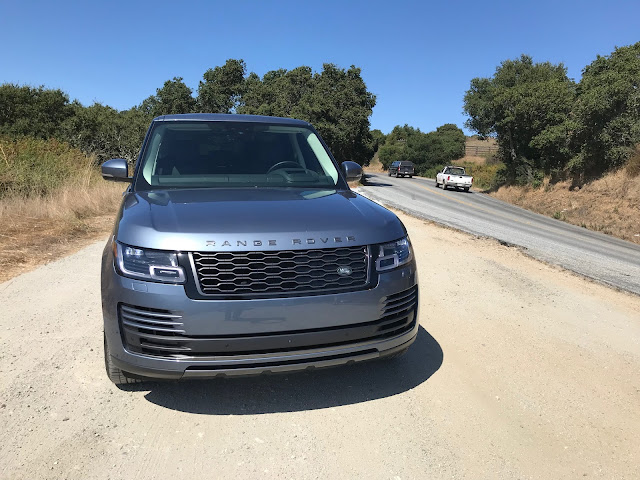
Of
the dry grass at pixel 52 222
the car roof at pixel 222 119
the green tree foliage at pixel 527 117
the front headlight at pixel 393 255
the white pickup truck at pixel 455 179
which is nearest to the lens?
the front headlight at pixel 393 255

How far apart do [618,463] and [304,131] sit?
138 inches

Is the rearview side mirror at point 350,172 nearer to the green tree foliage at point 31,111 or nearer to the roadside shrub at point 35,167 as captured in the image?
the roadside shrub at point 35,167

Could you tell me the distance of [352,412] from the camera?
287 cm

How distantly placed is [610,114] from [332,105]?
18.4m

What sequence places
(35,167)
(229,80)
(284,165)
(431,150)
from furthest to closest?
(431,150) < (229,80) < (35,167) < (284,165)

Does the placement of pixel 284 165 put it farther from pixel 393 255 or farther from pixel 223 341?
pixel 223 341

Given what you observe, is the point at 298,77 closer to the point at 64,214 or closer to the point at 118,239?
the point at 64,214

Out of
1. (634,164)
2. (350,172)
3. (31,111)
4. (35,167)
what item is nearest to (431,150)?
(634,164)

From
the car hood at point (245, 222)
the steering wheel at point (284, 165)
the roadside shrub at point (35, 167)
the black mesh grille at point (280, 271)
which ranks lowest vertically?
the roadside shrub at point (35, 167)

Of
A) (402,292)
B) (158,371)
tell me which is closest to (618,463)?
(402,292)

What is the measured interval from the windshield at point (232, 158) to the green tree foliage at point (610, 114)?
2387 centimetres

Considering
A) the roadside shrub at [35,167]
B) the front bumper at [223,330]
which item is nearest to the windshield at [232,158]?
the front bumper at [223,330]

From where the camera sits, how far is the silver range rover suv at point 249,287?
96.0 inches

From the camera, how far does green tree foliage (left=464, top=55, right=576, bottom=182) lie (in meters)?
29.3
